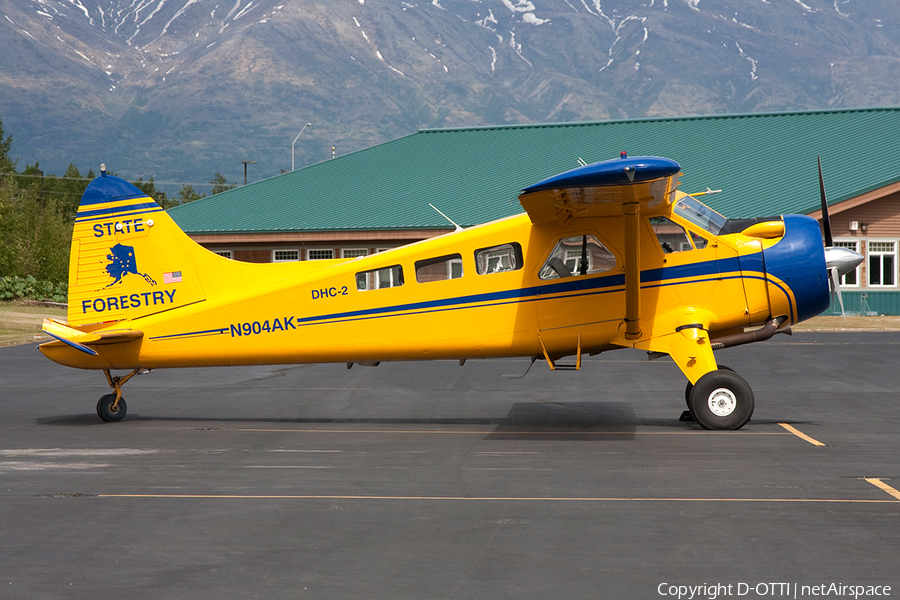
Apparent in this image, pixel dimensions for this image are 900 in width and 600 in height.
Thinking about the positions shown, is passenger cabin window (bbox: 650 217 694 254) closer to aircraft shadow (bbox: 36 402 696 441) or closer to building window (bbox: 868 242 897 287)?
aircraft shadow (bbox: 36 402 696 441)

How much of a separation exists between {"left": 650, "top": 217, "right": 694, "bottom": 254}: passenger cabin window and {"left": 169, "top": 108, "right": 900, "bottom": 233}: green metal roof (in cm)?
2072

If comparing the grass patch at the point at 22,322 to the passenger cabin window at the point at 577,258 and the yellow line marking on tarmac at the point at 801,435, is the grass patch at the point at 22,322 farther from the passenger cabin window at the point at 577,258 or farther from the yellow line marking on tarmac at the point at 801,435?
the yellow line marking on tarmac at the point at 801,435

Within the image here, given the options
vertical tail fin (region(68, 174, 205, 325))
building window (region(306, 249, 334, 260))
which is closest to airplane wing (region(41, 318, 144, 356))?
vertical tail fin (region(68, 174, 205, 325))

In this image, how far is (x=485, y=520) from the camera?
6.58 meters

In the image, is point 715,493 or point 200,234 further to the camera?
point 200,234

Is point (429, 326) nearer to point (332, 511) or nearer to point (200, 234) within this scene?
point (332, 511)

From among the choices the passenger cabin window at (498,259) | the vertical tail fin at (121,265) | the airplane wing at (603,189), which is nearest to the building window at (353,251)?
the vertical tail fin at (121,265)

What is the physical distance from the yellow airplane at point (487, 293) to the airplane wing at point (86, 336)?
0.08 feet

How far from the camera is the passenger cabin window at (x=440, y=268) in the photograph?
11.1 m

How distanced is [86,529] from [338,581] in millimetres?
2338

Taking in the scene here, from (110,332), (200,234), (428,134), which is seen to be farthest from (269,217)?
(110,332)

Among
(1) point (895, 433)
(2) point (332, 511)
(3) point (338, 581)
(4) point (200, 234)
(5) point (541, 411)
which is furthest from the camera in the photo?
(4) point (200, 234)

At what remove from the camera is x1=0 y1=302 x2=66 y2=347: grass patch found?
26809 mm

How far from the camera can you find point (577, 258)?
11.0m
